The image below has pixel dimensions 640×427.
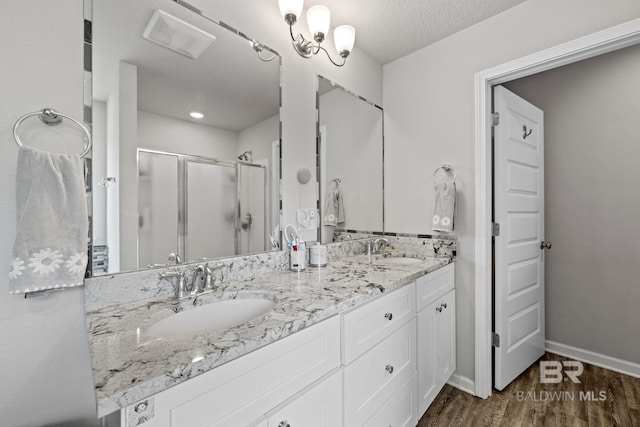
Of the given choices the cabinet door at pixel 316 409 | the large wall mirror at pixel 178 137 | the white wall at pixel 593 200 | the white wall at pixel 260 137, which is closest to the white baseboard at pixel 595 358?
the white wall at pixel 593 200

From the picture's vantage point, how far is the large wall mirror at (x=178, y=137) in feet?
3.36

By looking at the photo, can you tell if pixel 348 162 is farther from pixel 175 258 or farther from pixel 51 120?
pixel 51 120

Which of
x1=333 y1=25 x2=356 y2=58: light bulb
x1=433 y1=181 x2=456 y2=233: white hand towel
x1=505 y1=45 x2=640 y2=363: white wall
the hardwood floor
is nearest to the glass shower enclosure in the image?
x1=333 y1=25 x2=356 y2=58: light bulb

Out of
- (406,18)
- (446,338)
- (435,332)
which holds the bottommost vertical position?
(446,338)

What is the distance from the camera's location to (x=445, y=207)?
6.38 ft

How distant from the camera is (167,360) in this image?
2.03 feet

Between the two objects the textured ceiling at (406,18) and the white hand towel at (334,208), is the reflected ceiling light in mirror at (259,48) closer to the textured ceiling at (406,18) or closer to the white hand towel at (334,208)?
the textured ceiling at (406,18)

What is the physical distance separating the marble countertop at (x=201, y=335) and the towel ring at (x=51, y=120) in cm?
54

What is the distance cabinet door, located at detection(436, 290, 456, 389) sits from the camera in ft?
5.71

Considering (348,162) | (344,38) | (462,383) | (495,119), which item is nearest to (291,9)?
(344,38)

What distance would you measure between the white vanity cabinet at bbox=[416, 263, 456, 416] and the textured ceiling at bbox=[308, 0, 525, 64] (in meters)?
1.62

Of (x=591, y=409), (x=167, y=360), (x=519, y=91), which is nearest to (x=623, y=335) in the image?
(x=591, y=409)

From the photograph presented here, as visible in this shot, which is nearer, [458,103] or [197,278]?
[197,278]

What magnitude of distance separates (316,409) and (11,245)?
1026 mm
